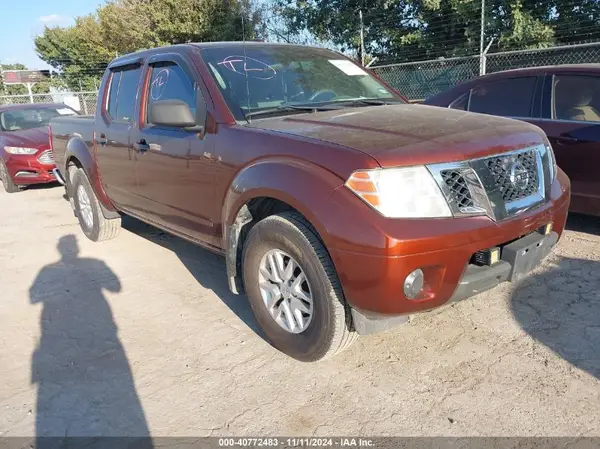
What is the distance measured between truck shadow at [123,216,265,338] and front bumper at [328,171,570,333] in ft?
3.79

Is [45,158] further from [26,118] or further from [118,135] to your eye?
[118,135]

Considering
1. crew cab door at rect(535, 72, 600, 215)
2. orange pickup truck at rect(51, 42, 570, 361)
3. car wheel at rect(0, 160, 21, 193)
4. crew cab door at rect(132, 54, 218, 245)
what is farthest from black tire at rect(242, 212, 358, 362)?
car wheel at rect(0, 160, 21, 193)

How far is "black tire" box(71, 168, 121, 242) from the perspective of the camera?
5.52m

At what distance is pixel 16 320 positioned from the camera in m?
3.90

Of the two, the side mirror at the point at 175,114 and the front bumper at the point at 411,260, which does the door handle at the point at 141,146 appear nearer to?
the side mirror at the point at 175,114

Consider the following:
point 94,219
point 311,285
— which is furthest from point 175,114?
point 94,219

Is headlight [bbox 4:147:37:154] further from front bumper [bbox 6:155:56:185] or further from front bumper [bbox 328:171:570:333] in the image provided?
front bumper [bbox 328:171:570:333]

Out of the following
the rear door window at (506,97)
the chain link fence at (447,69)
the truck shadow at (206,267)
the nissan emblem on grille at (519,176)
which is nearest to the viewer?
the nissan emblem on grille at (519,176)

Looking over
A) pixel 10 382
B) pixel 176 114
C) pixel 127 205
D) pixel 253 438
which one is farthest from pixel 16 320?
pixel 253 438

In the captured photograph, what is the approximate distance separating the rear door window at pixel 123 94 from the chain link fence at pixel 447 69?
714cm

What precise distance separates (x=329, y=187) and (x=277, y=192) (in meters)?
0.37

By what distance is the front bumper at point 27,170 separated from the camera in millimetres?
8977

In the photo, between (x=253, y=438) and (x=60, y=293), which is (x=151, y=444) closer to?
(x=253, y=438)

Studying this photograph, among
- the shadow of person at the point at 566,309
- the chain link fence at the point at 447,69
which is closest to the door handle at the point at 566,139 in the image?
the shadow of person at the point at 566,309
